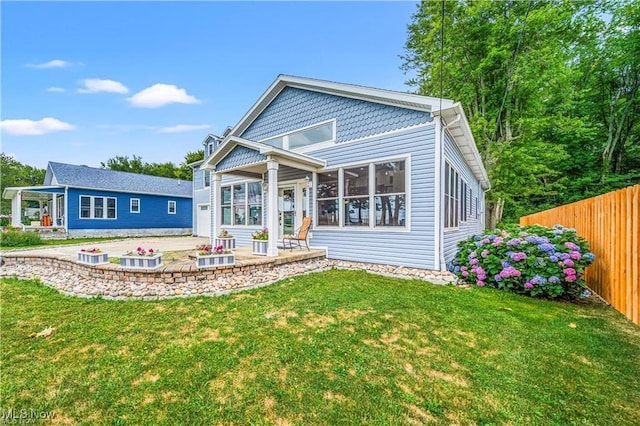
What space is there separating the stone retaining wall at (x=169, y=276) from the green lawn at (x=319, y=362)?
1.58 ft

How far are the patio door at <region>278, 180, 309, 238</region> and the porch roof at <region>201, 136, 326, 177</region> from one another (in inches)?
36.4

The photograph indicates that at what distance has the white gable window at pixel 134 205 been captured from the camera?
17.3 m

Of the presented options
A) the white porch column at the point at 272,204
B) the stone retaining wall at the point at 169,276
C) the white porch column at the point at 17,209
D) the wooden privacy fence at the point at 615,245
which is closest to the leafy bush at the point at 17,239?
the white porch column at the point at 17,209

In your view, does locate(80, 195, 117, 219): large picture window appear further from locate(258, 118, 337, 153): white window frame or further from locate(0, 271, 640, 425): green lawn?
locate(0, 271, 640, 425): green lawn

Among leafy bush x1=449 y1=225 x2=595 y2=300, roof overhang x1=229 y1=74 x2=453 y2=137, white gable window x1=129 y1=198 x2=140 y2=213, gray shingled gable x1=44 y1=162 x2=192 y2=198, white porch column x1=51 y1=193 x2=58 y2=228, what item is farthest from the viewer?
white gable window x1=129 y1=198 x2=140 y2=213

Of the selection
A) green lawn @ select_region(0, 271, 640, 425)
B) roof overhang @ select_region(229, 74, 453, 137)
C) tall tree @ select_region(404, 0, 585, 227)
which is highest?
tall tree @ select_region(404, 0, 585, 227)

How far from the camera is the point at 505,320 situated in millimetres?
3471

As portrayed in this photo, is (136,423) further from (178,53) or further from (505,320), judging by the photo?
(178,53)

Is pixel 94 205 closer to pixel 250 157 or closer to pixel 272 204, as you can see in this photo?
pixel 250 157

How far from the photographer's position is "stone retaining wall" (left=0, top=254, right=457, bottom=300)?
4.50 meters

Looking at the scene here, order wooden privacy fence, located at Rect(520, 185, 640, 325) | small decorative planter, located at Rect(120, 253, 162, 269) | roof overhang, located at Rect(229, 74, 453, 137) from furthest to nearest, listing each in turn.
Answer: roof overhang, located at Rect(229, 74, 453, 137), small decorative planter, located at Rect(120, 253, 162, 269), wooden privacy fence, located at Rect(520, 185, 640, 325)

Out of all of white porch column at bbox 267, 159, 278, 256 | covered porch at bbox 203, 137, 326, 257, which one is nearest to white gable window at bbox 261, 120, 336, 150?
covered porch at bbox 203, 137, 326, 257

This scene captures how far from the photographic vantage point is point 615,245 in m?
3.82

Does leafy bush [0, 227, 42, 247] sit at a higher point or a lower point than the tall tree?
lower
